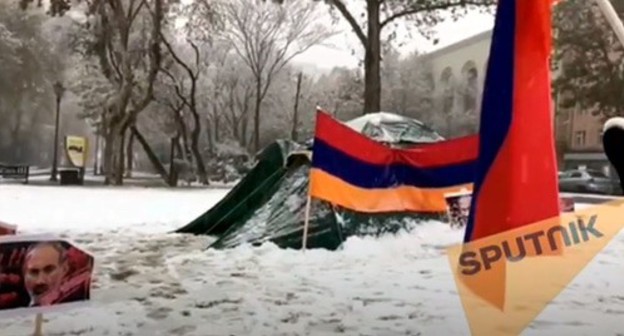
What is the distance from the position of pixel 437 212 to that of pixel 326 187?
1.37 m

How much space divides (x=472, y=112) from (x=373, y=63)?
1331 mm

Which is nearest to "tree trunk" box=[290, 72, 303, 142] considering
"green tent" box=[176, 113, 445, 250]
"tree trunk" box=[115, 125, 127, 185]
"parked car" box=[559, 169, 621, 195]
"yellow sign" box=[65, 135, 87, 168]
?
"tree trunk" box=[115, 125, 127, 185]

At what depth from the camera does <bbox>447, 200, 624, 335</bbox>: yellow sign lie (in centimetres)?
198

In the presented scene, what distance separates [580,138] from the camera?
6.69 m

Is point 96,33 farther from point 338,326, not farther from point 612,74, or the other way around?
point 338,326

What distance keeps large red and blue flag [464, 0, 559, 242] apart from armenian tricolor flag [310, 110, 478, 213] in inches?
89.6

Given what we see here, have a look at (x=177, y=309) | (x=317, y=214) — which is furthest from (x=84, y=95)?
(x=177, y=309)

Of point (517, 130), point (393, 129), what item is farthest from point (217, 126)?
point (517, 130)

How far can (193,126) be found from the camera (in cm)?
1272

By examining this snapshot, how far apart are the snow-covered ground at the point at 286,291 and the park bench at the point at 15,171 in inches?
149

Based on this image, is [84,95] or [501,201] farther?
[84,95]

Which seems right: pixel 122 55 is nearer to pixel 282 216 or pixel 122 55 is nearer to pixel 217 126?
pixel 217 126

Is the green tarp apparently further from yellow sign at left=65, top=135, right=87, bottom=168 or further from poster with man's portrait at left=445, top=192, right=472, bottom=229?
yellow sign at left=65, top=135, right=87, bottom=168

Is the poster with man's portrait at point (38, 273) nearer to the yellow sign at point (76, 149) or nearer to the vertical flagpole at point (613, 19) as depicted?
the vertical flagpole at point (613, 19)
